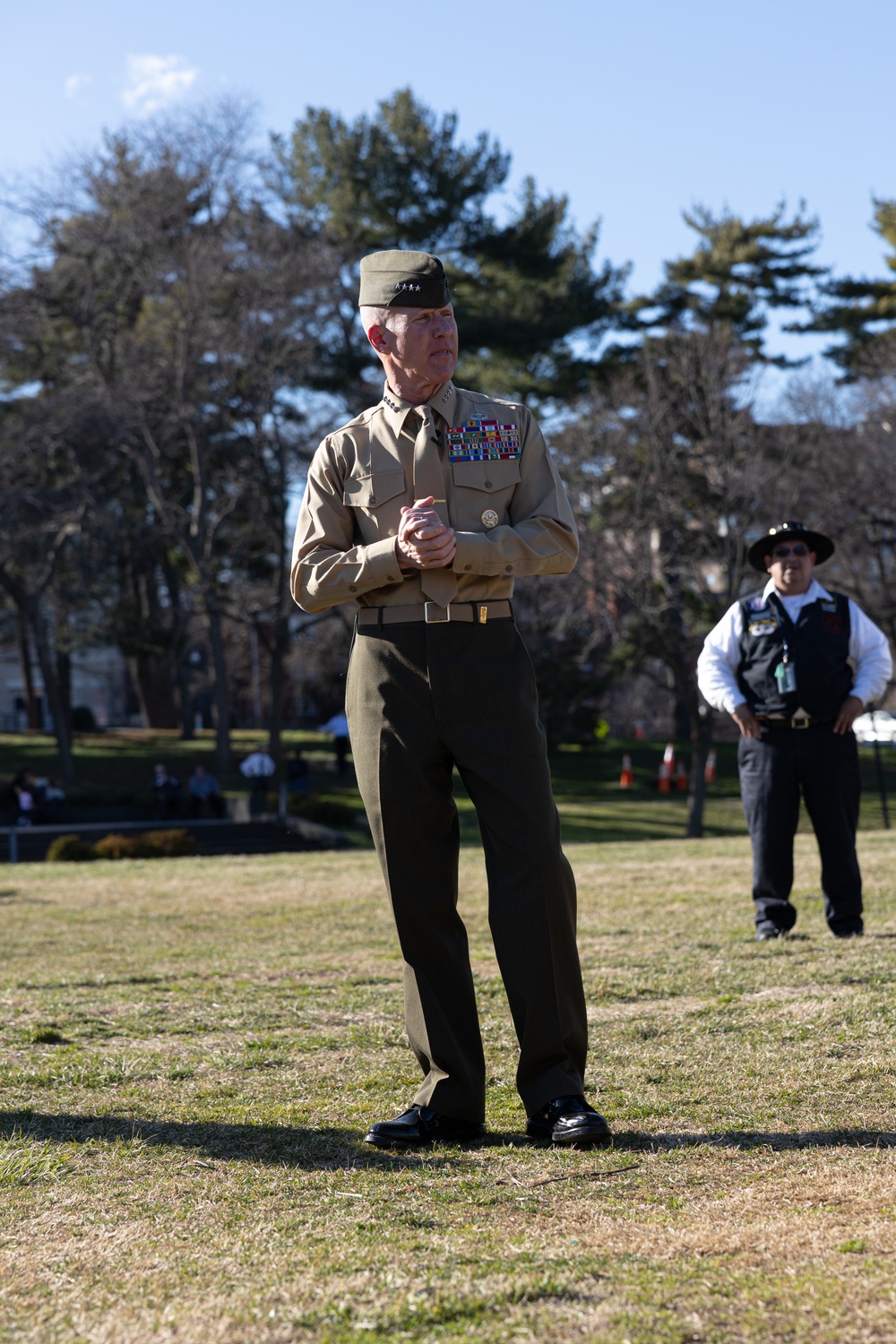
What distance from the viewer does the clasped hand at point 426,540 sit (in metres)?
3.57

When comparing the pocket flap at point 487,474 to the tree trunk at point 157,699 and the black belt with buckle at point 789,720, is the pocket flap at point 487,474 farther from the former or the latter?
the tree trunk at point 157,699

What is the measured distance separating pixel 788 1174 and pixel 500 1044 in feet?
5.77

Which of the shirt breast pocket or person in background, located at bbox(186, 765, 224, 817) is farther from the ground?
the shirt breast pocket

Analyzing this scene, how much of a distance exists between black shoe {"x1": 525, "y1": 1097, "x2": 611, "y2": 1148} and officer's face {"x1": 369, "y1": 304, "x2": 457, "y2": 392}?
1.96 m

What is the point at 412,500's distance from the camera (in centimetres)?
381

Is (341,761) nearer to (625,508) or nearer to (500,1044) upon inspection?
(625,508)

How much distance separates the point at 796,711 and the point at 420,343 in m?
3.91

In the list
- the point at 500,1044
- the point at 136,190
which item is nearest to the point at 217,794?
the point at 136,190

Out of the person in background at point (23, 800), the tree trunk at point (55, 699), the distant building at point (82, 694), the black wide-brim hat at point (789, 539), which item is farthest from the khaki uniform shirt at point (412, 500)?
the distant building at point (82, 694)

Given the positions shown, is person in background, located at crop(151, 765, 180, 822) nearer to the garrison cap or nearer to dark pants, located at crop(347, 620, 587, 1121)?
dark pants, located at crop(347, 620, 587, 1121)

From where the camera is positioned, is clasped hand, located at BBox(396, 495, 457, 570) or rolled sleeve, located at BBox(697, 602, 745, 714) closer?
clasped hand, located at BBox(396, 495, 457, 570)

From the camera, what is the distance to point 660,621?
98.5 feet

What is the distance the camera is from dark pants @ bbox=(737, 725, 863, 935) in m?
6.95

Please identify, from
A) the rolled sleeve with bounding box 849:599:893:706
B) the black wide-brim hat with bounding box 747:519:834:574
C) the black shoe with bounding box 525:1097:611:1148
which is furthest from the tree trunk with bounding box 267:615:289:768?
the black shoe with bounding box 525:1097:611:1148
